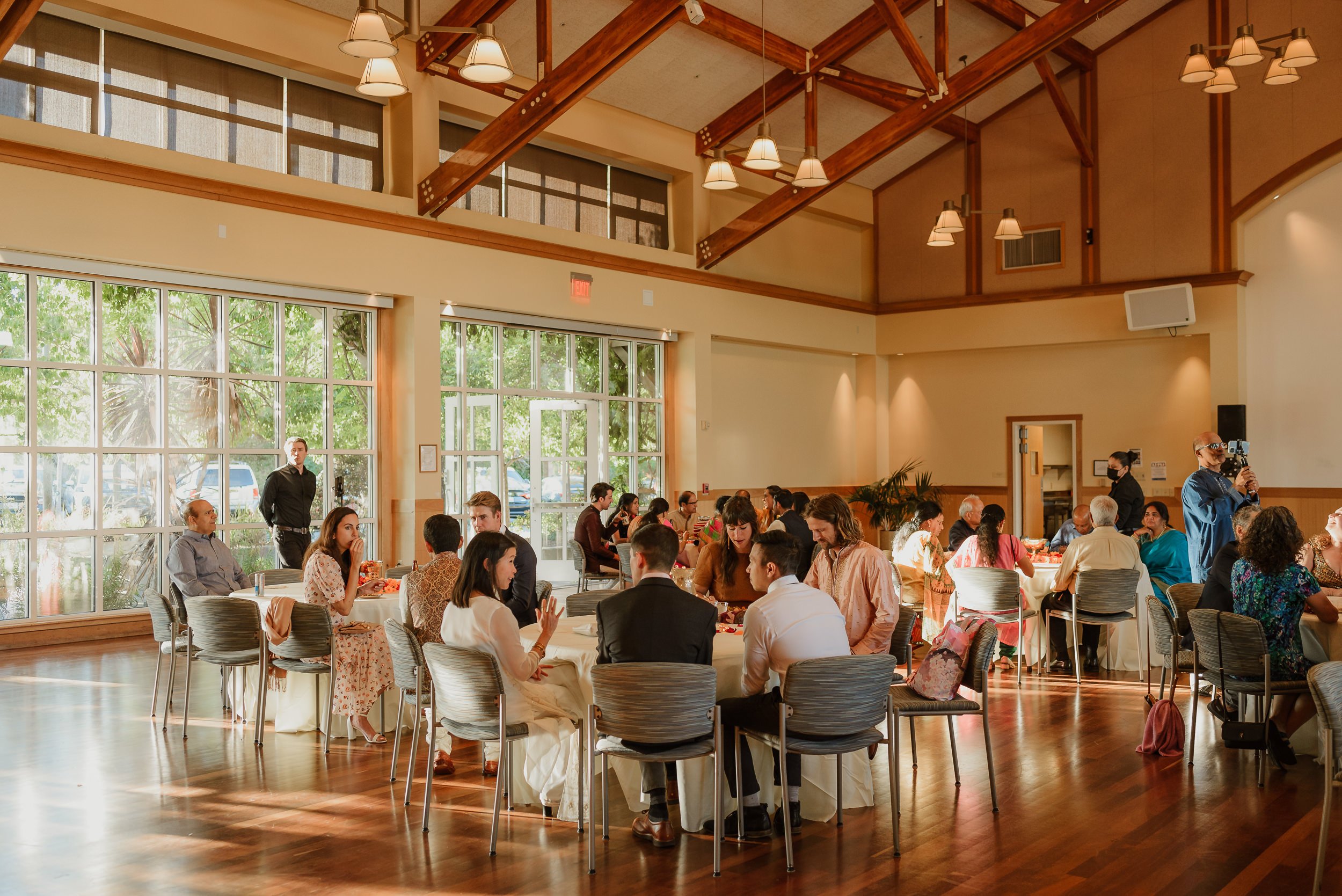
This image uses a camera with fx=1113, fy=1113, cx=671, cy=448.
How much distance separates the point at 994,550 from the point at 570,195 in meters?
7.80

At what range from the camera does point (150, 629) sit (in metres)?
10.2

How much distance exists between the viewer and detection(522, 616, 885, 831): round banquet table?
4.74 m

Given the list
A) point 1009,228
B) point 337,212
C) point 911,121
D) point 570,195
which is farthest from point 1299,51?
point 337,212

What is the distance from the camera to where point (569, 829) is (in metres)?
4.84

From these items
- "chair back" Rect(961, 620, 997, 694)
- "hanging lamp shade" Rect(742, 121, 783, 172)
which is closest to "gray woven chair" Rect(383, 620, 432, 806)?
"chair back" Rect(961, 620, 997, 694)

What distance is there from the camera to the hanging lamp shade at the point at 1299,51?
9.23 m

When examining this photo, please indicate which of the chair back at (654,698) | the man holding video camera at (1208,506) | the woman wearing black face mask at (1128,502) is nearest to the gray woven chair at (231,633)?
the chair back at (654,698)

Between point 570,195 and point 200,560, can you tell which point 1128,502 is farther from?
point 200,560

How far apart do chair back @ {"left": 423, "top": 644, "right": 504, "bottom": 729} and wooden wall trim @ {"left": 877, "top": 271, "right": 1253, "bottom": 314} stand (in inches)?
519

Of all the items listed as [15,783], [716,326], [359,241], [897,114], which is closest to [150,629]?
[359,241]

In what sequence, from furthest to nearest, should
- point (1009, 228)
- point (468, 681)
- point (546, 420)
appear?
point (1009, 228)
point (546, 420)
point (468, 681)

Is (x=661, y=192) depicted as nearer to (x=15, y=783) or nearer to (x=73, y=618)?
(x=73, y=618)

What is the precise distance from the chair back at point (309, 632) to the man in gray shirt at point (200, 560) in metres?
1.35

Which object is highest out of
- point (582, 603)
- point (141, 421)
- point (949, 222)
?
point (949, 222)
